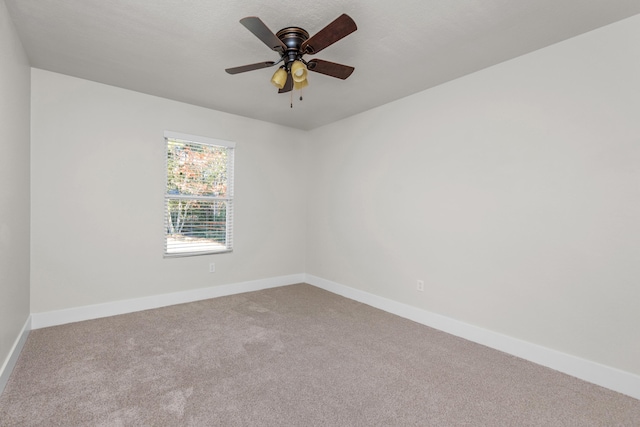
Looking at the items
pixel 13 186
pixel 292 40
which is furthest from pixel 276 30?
pixel 13 186

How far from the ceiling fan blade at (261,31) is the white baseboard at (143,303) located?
3211mm

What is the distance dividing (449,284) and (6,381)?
143 inches

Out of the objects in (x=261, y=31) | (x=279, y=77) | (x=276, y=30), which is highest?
(x=276, y=30)

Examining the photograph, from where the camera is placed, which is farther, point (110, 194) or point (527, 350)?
point (110, 194)

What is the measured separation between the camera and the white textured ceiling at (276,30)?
6.79 feet

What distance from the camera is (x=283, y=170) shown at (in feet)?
16.4

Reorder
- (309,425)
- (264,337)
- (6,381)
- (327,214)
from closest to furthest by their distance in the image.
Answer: (309,425) → (6,381) → (264,337) → (327,214)

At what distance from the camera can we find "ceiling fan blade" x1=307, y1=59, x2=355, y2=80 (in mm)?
2303

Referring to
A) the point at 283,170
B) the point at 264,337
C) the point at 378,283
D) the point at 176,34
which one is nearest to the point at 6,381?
the point at 264,337

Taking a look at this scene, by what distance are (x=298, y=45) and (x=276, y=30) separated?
0.71 feet

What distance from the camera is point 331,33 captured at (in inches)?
76.3

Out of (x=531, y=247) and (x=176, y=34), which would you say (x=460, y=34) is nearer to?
(x=531, y=247)

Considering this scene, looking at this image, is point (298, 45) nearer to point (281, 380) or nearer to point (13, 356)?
point (281, 380)

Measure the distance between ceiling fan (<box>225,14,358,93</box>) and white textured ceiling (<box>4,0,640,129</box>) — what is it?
108 mm
